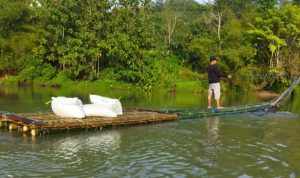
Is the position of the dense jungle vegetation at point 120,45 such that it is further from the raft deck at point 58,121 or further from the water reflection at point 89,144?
the water reflection at point 89,144

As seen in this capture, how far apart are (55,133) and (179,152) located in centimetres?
430

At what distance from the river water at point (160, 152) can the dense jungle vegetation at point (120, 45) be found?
24.8 meters

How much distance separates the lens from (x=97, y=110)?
607 inches

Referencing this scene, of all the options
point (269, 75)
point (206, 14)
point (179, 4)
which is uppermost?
point (179, 4)

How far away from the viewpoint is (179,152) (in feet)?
39.2

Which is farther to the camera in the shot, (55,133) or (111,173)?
(55,133)

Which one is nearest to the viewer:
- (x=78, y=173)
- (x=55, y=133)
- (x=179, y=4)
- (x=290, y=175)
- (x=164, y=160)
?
(x=78, y=173)

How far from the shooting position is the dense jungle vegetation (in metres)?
40.5

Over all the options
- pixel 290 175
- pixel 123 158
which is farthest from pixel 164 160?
pixel 290 175

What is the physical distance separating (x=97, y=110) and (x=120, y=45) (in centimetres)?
2590

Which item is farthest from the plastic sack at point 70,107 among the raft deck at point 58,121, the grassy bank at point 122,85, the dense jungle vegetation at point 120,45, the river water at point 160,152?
the dense jungle vegetation at point 120,45

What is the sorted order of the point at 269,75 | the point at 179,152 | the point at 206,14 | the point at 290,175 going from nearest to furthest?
the point at 290,175 < the point at 179,152 < the point at 269,75 < the point at 206,14

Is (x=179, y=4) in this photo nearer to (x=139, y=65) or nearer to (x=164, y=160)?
(x=139, y=65)

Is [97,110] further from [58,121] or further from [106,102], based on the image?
[58,121]
